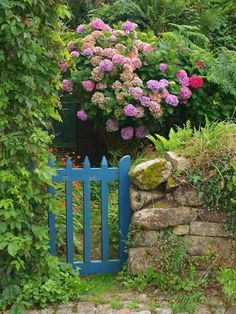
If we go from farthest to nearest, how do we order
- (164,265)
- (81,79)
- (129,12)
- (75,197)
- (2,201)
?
(129,12) < (81,79) < (75,197) < (164,265) < (2,201)

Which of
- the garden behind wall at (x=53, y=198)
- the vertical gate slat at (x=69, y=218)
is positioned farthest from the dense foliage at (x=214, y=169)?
the vertical gate slat at (x=69, y=218)

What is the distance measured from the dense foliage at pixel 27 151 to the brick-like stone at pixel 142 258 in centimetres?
50

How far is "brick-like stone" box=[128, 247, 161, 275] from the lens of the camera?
5078 millimetres

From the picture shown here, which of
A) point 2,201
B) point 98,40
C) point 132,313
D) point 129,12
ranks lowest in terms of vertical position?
point 132,313

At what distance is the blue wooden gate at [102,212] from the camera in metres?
5.21

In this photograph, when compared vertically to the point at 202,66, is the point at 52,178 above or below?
below

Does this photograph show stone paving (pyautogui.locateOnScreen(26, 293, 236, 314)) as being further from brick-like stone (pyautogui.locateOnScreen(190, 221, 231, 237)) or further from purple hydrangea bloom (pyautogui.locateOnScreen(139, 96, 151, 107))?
purple hydrangea bloom (pyautogui.locateOnScreen(139, 96, 151, 107))

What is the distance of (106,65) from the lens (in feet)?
23.7

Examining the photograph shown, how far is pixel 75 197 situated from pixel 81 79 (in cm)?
158

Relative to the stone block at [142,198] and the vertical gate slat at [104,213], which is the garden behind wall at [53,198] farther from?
the vertical gate slat at [104,213]

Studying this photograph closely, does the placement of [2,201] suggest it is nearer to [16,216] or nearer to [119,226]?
[16,216]

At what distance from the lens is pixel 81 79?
7.45m

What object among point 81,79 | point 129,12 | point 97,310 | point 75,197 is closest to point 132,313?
point 97,310

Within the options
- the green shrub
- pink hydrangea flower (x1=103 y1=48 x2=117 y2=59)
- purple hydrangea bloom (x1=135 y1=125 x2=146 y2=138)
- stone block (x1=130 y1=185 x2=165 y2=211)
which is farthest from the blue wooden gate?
pink hydrangea flower (x1=103 y1=48 x2=117 y2=59)
